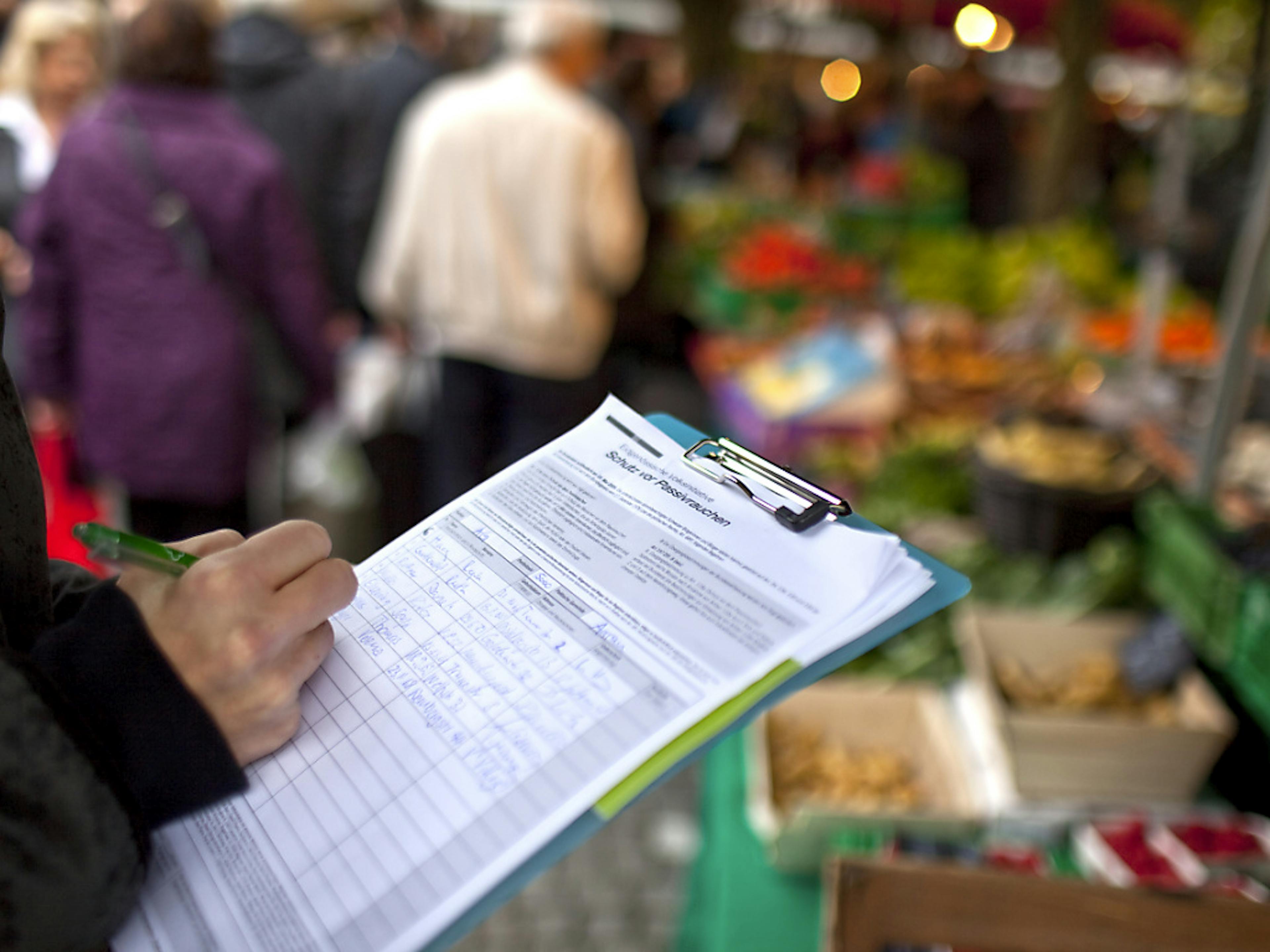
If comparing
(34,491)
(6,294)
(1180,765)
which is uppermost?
(34,491)

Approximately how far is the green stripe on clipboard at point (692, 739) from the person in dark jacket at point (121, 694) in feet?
0.77

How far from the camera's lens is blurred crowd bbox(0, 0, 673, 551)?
8.41 feet

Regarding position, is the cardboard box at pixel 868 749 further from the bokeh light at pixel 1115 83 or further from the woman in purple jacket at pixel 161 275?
the bokeh light at pixel 1115 83

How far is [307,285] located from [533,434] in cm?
96

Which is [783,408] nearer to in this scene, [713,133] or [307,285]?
[307,285]

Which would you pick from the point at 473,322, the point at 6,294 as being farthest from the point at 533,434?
the point at 6,294

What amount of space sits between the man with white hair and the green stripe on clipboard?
8.20ft

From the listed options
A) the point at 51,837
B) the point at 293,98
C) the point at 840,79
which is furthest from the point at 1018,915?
the point at 840,79

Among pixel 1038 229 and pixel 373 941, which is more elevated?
pixel 373 941

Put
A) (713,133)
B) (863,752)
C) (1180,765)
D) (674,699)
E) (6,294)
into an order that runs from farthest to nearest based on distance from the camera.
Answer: (713,133)
(6,294)
(863,752)
(1180,765)
(674,699)

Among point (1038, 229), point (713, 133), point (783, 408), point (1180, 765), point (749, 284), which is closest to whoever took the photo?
point (1180, 765)

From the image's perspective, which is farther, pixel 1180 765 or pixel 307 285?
pixel 307 285

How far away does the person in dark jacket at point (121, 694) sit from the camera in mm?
549

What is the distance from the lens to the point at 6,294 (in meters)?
3.04
